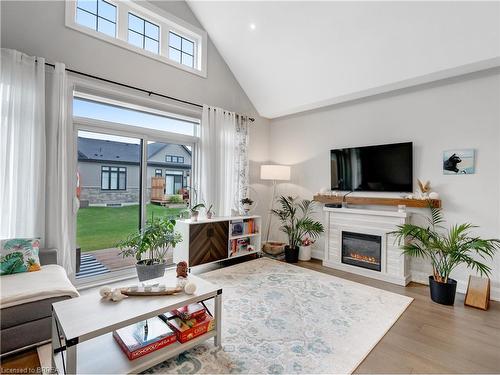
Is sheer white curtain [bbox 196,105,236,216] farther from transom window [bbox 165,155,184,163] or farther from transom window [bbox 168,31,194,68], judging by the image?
transom window [bbox 168,31,194,68]

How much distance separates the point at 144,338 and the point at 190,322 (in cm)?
32

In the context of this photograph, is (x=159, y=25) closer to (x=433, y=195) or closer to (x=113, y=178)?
(x=113, y=178)

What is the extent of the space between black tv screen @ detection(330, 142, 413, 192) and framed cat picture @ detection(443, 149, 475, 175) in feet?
1.26

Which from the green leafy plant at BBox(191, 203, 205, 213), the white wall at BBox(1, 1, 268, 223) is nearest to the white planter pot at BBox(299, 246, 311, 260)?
the green leafy plant at BBox(191, 203, 205, 213)

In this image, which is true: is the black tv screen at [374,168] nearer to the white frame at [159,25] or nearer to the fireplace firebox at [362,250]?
the fireplace firebox at [362,250]

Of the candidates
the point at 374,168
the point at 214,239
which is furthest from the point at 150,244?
the point at 374,168

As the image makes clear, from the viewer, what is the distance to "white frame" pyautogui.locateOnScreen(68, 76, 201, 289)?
294 centimetres

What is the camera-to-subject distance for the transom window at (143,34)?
3396 mm

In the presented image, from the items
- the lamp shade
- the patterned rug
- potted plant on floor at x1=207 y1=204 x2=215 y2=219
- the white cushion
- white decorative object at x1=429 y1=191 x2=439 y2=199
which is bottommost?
the patterned rug

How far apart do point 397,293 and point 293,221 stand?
2.06m

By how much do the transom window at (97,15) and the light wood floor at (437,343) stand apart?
3.42 metres

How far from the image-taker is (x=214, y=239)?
3.76 m

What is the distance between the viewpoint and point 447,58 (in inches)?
111

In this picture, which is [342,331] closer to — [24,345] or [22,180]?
[24,345]
